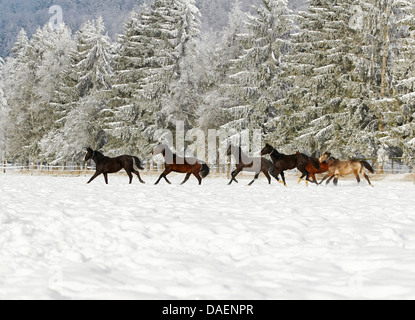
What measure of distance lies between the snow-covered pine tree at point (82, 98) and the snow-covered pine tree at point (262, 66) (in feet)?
40.2

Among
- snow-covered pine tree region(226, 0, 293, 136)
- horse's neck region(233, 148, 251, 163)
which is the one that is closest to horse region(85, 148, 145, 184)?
horse's neck region(233, 148, 251, 163)

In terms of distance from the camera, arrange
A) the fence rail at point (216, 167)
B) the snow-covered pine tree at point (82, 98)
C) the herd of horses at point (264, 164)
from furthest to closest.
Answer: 1. the snow-covered pine tree at point (82, 98)
2. the fence rail at point (216, 167)
3. the herd of horses at point (264, 164)

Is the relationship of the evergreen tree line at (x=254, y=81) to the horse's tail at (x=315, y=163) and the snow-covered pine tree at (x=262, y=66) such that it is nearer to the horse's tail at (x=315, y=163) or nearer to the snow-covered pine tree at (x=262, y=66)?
the snow-covered pine tree at (x=262, y=66)

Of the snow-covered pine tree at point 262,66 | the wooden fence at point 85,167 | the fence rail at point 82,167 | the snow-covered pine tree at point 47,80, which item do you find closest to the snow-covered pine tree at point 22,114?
the snow-covered pine tree at point 47,80

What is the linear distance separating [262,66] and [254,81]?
1.16 metres

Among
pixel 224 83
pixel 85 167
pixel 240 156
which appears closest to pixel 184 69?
pixel 224 83

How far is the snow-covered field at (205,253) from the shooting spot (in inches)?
142

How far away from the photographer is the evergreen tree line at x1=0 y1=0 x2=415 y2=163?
2633 centimetres

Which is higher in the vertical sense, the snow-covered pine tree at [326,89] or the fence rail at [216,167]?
the snow-covered pine tree at [326,89]

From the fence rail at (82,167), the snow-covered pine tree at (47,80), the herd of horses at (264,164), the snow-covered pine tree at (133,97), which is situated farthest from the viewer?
the snow-covered pine tree at (47,80)

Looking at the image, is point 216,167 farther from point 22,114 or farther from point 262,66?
point 22,114
